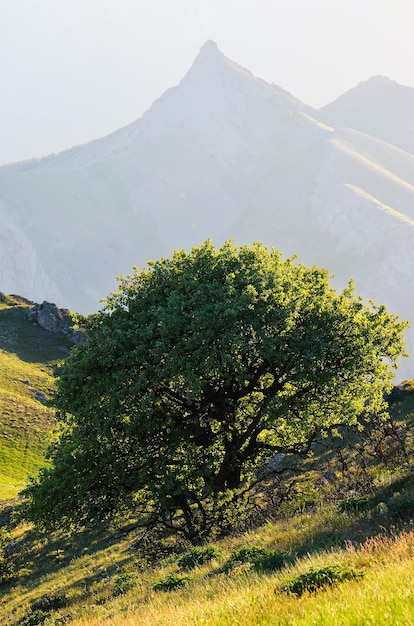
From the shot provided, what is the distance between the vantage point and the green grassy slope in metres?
70.9

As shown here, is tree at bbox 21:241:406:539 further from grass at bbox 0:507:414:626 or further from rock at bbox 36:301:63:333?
rock at bbox 36:301:63:333

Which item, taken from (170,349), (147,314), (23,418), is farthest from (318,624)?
(23,418)

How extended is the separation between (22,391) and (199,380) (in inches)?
3443

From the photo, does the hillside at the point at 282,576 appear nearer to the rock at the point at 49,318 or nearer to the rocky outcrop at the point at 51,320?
the rocky outcrop at the point at 51,320

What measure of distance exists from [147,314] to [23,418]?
72.6 metres

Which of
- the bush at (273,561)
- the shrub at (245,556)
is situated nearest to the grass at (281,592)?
the bush at (273,561)

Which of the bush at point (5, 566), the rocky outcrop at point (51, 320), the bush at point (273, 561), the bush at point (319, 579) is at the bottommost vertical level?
the bush at point (5, 566)

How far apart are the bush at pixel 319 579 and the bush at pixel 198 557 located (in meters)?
7.91

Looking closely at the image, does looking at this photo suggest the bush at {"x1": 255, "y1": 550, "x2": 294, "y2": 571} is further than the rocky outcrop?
No

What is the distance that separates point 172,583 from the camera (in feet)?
42.1

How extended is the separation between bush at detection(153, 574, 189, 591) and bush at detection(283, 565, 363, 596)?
589 centimetres

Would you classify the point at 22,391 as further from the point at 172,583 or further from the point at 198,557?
the point at 172,583

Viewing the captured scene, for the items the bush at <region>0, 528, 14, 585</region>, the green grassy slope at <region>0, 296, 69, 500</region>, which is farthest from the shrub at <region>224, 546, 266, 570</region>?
the bush at <region>0, 528, 14, 585</region>

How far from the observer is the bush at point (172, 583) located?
41.3 ft
